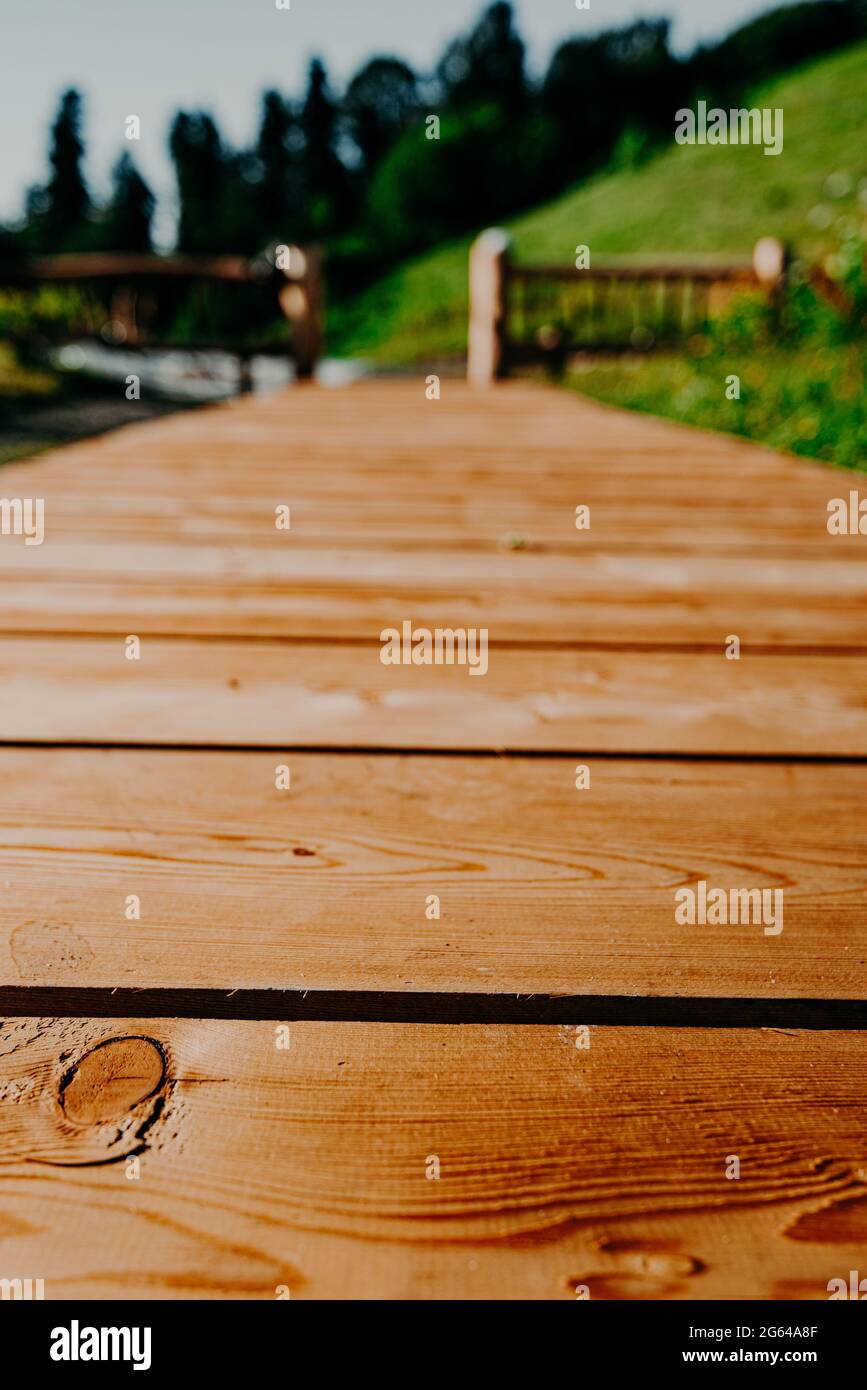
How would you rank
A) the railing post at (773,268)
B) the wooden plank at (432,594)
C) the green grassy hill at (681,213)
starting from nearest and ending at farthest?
the wooden plank at (432,594), the railing post at (773,268), the green grassy hill at (681,213)

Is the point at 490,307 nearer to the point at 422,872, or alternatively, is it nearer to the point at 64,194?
Result: the point at 422,872

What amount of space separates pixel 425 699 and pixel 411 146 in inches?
1283

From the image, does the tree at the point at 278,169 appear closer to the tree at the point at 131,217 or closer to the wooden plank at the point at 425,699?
the tree at the point at 131,217

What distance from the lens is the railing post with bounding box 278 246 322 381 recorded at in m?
7.62

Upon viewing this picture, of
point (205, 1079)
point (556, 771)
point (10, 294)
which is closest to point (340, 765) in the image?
point (556, 771)

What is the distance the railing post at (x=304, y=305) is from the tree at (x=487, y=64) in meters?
32.4

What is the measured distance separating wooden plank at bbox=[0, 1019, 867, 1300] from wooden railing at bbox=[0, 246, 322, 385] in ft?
23.9

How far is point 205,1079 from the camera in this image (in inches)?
25.9

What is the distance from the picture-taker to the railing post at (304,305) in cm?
762

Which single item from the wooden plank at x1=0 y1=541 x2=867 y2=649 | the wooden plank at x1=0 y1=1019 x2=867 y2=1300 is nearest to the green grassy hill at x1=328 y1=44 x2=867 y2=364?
the wooden plank at x1=0 y1=541 x2=867 y2=649

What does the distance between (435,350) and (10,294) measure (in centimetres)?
912

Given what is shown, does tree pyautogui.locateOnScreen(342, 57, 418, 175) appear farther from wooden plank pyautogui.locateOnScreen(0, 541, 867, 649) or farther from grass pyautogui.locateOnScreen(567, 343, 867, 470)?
wooden plank pyautogui.locateOnScreen(0, 541, 867, 649)

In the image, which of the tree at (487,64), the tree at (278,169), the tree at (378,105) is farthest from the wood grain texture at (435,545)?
the tree at (487,64)
